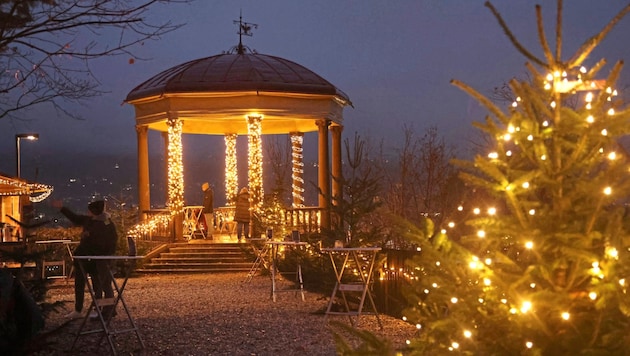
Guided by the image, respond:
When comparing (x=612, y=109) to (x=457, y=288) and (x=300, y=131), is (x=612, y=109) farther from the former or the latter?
(x=300, y=131)

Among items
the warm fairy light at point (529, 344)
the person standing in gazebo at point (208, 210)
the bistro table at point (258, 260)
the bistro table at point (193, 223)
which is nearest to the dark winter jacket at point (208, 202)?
the person standing in gazebo at point (208, 210)

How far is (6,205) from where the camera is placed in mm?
31172

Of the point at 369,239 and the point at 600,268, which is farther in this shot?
the point at 369,239

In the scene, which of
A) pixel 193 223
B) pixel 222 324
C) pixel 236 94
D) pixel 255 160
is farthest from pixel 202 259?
pixel 222 324

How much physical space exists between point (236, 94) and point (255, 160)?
2.04 m

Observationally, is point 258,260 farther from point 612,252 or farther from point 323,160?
point 612,252

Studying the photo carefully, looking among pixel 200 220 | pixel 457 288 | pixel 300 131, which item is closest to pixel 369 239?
pixel 457 288

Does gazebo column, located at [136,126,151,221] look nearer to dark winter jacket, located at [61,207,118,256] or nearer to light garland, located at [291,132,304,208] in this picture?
light garland, located at [291,132,304,208]

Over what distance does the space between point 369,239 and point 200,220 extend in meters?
12.8

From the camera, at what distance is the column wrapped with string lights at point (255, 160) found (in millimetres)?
23328

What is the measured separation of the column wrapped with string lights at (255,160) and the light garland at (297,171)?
2.82m

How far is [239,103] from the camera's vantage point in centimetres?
2319

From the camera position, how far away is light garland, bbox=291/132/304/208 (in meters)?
26.4

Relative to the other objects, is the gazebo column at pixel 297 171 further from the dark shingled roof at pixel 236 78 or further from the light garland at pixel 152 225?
the light garland at pixel 152 225
